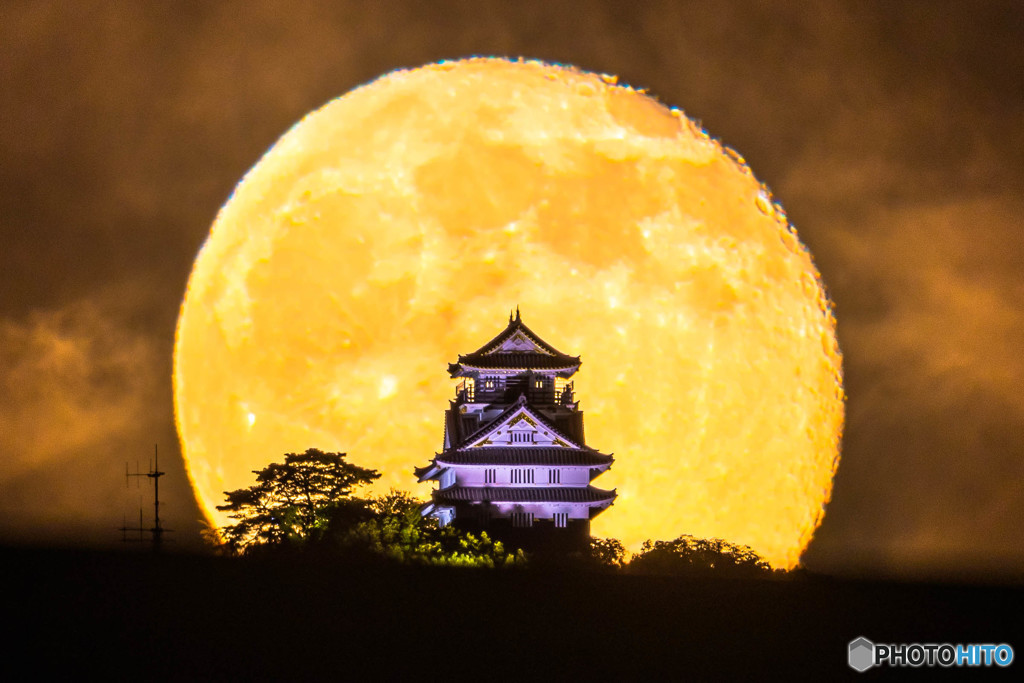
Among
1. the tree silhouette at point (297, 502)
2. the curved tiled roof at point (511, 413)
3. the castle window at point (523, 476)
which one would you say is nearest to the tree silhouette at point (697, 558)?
the castle window at point (523, 476)

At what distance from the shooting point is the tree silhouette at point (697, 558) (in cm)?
6438

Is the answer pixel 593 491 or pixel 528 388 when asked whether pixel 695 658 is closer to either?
pixel 593 491

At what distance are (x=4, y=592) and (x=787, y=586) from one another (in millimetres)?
21532

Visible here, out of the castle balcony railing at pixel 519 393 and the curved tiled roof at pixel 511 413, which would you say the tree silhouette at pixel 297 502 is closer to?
the curved tiled roof at pixel 511 413

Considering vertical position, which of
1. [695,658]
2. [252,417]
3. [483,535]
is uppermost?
[252,417]

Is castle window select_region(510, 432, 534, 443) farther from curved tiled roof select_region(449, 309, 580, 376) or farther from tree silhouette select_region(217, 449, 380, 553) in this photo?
tree silhouette select_region(217, 449, 380, 553)

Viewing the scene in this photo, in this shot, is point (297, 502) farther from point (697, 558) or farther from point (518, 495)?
point (697, 558)

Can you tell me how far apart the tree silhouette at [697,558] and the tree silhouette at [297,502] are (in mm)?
12160

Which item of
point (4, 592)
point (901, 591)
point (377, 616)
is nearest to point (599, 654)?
point (377, 616)

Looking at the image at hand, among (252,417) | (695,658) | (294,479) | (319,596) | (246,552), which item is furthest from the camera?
(252,417)

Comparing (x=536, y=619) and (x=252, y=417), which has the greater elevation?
(x=252, y=417)

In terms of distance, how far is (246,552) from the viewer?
201 feet

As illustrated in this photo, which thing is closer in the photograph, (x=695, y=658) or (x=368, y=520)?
(x=695, y=658)

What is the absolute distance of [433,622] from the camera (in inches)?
1674
